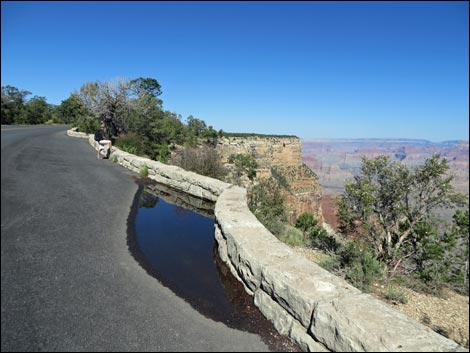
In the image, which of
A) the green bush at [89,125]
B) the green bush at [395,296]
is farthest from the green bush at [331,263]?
the green bush at [89,125]

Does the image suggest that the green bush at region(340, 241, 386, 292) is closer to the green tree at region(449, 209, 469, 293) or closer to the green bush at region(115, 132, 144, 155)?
the green tree at region(449, 209, 469, 293)

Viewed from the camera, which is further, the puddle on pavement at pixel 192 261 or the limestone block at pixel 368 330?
the puddle on pavement at pixel 192 261

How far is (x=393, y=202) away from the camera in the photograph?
22.9 ft

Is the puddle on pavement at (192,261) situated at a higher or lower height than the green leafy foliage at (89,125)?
lower

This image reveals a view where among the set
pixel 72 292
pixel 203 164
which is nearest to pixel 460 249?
pixel 72 292

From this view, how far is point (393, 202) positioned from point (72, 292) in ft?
23.2

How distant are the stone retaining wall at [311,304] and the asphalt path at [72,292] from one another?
1.45 feet

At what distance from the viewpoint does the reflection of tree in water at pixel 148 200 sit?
6489mm

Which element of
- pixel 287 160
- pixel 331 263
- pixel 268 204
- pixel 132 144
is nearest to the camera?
pixel 331 263

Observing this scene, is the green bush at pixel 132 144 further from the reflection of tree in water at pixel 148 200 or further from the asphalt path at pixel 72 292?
the asphalt path at pixel 72 292

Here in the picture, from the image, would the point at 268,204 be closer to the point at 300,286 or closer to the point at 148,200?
the point at 148,200

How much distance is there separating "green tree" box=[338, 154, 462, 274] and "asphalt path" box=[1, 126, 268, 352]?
5316 millimetres

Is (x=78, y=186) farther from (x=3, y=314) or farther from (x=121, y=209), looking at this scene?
(x=3, y=314)

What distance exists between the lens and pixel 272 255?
3404 millimetres
